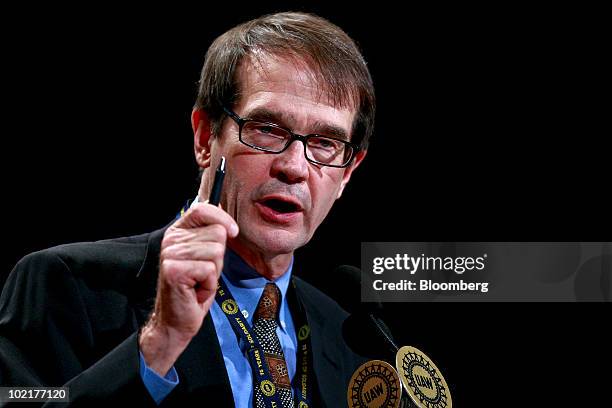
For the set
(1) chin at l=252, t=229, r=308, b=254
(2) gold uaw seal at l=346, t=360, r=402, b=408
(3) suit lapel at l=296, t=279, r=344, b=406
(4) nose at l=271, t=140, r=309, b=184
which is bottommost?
(2) gold uaw seal at l=346, t=360, r=402, b=408

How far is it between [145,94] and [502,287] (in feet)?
5.85

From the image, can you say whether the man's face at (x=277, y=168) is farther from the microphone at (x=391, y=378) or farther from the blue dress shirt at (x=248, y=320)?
the microphone at (x=391, y=378)

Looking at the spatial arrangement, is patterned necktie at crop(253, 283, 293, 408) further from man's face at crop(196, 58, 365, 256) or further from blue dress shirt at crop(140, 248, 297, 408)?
man's face at crop(196, 58, 365, 256)

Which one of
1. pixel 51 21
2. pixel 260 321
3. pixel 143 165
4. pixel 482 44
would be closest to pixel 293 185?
Result: pixel 260 321

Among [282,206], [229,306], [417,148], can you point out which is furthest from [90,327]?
[417,148]

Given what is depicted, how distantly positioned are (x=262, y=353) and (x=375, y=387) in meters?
0.35

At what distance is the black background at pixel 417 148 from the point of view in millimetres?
2936

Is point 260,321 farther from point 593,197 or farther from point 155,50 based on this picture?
point 593,197

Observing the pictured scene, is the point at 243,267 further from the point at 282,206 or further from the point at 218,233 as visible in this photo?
the point at 218,233

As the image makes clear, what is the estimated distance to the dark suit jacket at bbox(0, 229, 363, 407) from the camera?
171cm

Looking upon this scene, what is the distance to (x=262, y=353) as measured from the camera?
217 centimetres

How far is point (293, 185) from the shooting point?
220 centimetres

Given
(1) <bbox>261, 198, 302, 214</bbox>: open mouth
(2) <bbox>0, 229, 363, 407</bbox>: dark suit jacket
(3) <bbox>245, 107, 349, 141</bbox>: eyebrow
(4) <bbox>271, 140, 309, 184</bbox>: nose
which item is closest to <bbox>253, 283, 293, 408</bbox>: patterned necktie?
(2) <bbox>0, 229, 363, 407</bbox>: dark suit jacket

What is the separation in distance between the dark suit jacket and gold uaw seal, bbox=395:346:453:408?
392 mm
